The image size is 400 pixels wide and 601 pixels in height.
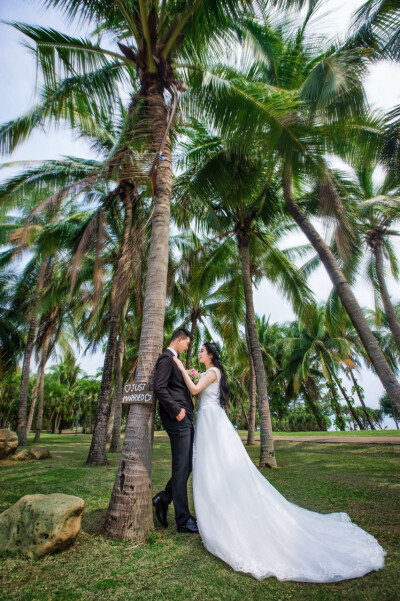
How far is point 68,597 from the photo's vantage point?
2.18 meters

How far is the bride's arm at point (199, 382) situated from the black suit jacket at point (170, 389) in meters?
0.05

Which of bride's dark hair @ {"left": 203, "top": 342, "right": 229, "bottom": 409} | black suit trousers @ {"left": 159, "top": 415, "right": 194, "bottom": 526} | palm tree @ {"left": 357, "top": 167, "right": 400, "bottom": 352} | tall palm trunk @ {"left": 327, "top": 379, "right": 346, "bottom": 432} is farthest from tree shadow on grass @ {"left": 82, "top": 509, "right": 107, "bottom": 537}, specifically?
tall palm trunk @ {"left": 327, "top": 379, "right": 346, "bottom": 432}

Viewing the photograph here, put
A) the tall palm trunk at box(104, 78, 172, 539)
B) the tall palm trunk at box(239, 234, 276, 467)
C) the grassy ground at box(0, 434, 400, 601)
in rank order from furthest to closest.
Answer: the tall palm trunk at box(239, 234, 276, 467) → the tall palm trunk at box(104, 78, 172, 539) → the grassy ground at box(0, 434, 400, 601)

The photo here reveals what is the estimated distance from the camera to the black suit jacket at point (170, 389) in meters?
3.59

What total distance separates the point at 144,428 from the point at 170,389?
0.52 m

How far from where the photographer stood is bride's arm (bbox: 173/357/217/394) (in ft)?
12.7

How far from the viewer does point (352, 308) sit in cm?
674

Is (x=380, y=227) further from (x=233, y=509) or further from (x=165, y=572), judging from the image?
(x=165, y=572)

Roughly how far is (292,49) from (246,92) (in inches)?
135

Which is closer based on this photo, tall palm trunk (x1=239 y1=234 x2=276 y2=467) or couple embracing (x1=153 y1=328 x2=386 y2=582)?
couple embracing (x1=153 y1=328 x2=386 y2=582)

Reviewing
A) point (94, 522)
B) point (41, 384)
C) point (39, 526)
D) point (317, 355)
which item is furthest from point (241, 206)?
point (317, 355)

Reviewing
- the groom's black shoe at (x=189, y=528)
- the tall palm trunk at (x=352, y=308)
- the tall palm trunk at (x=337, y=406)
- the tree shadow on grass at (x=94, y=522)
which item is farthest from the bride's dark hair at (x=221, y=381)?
the tall palm trunk at (x=337, y=406)

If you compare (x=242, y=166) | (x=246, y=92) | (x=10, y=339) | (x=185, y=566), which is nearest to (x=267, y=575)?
(x=185, y=566)

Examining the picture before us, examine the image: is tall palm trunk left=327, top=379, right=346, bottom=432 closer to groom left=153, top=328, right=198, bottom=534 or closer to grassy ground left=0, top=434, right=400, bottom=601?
grassy ground left=0, top=434, right=400, bottom=601
